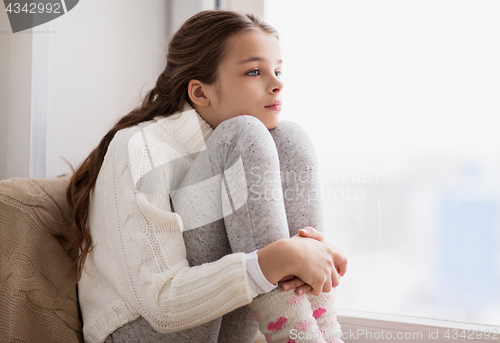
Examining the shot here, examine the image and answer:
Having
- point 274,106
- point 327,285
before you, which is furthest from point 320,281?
point 274,106

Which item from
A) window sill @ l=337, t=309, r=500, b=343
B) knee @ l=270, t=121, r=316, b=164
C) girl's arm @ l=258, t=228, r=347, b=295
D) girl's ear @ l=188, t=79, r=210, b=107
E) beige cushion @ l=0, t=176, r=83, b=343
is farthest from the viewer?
window sill @ l=337, t=309, r=500, b=343

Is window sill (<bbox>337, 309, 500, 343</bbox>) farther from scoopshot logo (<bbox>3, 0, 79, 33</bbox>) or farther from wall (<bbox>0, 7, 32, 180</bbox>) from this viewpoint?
scoopshot logo (<bbox>3, 0, 79, 33</bbox>)

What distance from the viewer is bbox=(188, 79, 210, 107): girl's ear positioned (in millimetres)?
953

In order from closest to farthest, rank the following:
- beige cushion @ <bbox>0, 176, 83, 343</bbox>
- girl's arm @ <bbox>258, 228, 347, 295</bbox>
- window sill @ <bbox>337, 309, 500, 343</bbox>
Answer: girl's arm @ <bbox>258, 228, 347, 295</bbox>, beige cushion @ <bbox>0, 176, 83, 343</bbox>, window sill @ <bbox>337, 309, 500, 343</bbox>

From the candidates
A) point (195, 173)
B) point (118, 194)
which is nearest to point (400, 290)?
point (195, 173)

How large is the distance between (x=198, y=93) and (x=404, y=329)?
2.98 feet

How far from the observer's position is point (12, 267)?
0.74m

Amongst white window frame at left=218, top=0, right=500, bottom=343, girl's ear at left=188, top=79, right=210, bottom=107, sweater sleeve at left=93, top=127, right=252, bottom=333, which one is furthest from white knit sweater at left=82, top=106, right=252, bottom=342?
white window frame at left=218, top=0, right=500, bottom=343

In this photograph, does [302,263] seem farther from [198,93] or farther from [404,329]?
[404,329]

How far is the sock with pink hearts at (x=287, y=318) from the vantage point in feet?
2.10

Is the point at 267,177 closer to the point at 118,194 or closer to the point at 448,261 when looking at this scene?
the point at 118,194

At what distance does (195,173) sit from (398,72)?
75 cm

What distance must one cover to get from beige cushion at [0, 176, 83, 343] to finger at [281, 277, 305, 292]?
18.5 inches

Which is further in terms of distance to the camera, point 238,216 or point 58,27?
point 58,27
